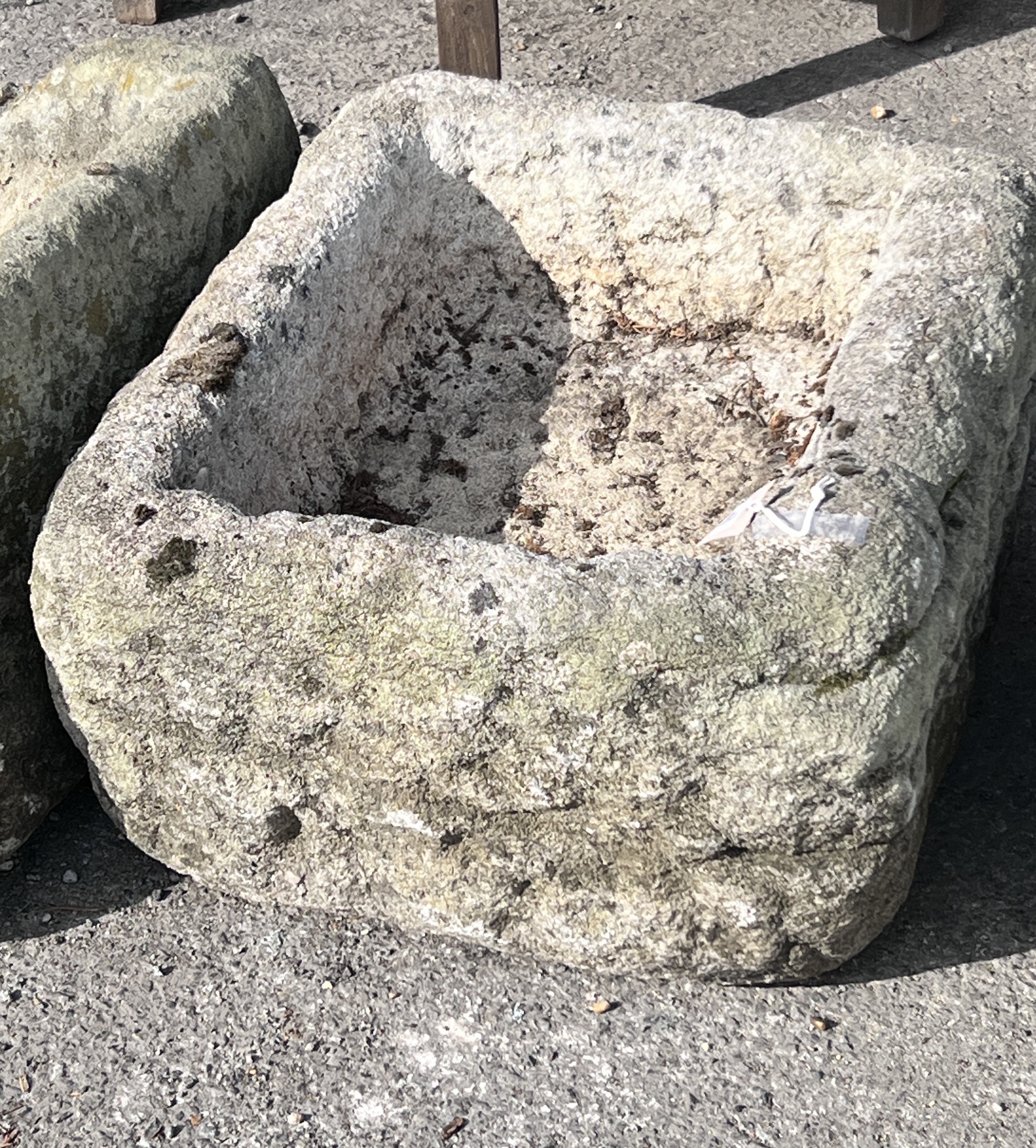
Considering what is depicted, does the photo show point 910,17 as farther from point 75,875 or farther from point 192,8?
point 75,875

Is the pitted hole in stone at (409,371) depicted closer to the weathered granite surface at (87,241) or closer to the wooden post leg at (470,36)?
the weathered granite surface at (87,241)

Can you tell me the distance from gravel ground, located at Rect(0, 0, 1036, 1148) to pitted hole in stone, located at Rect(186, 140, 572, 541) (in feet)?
2.71

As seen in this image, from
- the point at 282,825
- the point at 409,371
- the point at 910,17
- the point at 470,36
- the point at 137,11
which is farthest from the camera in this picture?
the point at 137,11

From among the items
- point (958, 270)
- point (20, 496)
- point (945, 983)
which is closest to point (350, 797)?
point (20, 496)

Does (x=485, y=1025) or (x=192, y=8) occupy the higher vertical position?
(x=192, y=8)

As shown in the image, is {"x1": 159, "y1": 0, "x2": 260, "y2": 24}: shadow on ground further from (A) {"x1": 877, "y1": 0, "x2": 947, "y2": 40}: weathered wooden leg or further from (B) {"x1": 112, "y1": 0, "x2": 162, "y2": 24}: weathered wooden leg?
(A) {"x1": 877, "y1": 0, "x2": 947, "y2": 40}: weathered wooden leg

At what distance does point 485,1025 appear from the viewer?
8.07 ft

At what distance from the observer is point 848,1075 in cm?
235

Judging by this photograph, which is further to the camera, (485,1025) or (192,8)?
(192,8)

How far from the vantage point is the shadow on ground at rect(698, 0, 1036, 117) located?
5.11 meters

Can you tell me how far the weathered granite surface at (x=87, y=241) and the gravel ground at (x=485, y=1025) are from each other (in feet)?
0.99

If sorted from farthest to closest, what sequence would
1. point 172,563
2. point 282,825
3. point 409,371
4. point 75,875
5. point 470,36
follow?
1. point 470,36
2. point 409,371
3. point 75,875
4. point 282,825
5. point 172,563

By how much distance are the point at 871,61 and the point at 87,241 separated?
11.3ft

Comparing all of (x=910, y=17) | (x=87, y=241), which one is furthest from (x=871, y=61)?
(x=87, y=241)
